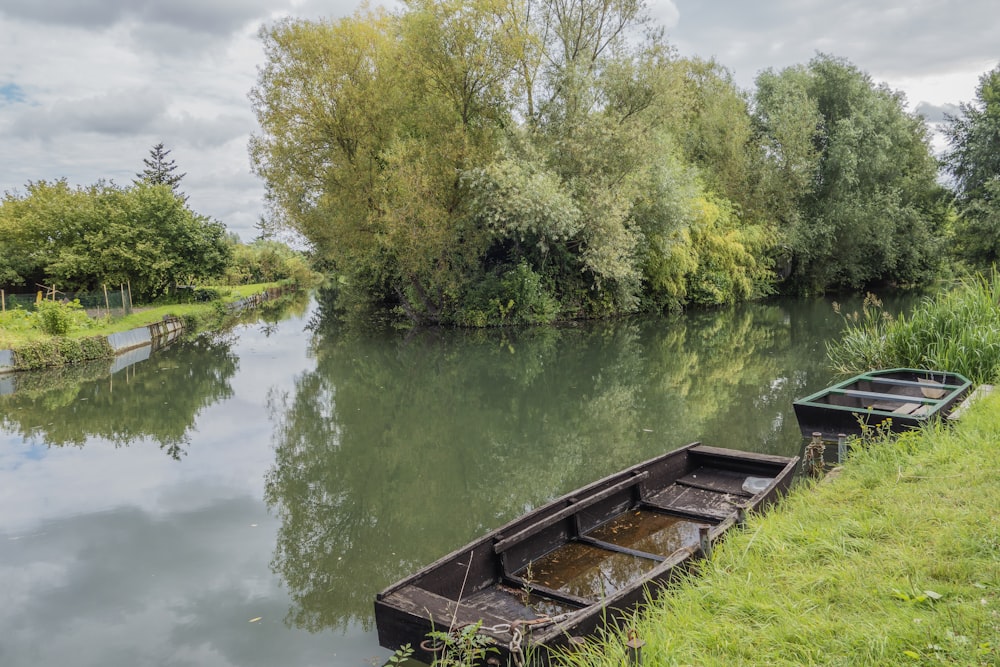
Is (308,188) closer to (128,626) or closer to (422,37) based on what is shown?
(422,37)

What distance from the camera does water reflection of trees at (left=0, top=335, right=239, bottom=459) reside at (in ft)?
38.5

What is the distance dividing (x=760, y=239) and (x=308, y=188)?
20.2 meters

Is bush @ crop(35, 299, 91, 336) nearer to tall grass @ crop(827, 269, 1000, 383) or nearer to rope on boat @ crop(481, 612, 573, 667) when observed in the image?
rope on boat @ crop(481, 612, 573, 667)

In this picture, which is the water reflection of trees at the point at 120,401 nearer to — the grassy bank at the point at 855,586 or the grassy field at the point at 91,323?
the grassy field at the point at 91,323

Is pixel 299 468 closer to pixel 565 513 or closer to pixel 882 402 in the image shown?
pixel 565 513

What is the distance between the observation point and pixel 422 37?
23.0 meters

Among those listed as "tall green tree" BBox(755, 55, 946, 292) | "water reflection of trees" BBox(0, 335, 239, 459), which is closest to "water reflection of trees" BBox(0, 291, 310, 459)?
"water reflection of trees" BBox(0, 335, 239, 459)

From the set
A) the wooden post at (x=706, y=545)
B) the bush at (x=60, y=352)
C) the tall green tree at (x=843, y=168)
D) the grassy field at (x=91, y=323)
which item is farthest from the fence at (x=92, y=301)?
the tall green tree at (x=843, y=168)

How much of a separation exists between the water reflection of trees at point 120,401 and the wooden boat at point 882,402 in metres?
9.39

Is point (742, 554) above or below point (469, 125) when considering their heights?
below

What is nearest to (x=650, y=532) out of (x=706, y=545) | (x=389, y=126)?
(x=706, y=545)

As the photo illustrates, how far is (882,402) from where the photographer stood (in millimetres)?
9586

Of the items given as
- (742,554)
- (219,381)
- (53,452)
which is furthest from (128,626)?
(219,381)

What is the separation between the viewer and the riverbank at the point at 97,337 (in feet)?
55.9
